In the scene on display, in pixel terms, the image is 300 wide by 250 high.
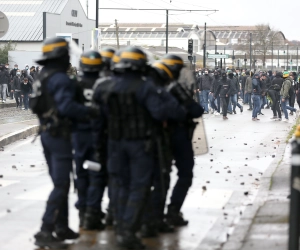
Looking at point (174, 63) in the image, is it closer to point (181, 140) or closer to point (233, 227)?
point (181, 140)

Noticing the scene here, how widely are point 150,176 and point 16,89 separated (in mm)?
28080

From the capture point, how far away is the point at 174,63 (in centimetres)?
820

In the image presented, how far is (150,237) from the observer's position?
805 centimetres

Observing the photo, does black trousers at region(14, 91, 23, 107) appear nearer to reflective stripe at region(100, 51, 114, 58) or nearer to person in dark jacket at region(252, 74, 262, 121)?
person in dark jacket at region(252, 74, 262, 121)

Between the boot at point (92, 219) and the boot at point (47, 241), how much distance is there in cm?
76

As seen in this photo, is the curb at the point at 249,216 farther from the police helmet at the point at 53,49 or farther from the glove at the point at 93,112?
the police helmet at the point at 53,49

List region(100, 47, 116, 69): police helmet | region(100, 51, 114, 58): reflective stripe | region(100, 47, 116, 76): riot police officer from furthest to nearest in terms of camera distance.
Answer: region(100, 51, 114, 58): reflective stripe < region(100, 47, 116, 69): police helmet < region(100, 47, 116, 76): riot police officer

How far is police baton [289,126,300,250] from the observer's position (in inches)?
240

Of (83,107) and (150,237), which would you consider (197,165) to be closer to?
(150,237)

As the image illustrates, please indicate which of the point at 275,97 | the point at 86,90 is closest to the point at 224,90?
the point at 275,97

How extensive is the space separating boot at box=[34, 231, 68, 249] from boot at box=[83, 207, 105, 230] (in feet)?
2.51

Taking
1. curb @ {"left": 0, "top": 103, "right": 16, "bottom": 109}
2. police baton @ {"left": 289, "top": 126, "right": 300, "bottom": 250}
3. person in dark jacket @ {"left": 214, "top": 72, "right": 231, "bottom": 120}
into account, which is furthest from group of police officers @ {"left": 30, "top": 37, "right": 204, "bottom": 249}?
curb @ {"left": 0, "top": 103, "right": 16, "bottom": 109}

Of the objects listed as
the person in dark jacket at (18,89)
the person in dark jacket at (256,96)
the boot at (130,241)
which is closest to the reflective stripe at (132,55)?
the boot at (130,241)

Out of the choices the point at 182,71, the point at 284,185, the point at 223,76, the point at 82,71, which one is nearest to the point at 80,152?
the point at 82,71
